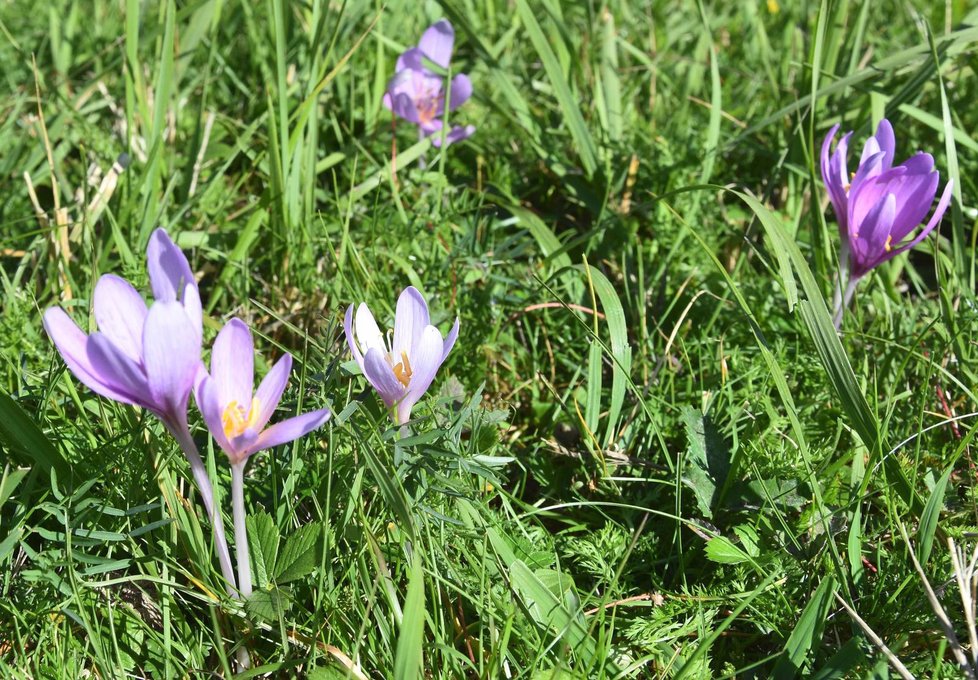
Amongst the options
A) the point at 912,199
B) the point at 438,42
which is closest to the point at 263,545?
the point at 912,199

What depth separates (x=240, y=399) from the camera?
1.41m

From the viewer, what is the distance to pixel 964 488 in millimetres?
1928

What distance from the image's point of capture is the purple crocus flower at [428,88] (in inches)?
104

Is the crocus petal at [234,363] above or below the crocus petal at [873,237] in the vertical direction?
above

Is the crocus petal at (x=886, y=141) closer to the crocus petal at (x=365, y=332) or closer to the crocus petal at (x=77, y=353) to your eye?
the crocus petal at (x=365, y=332)

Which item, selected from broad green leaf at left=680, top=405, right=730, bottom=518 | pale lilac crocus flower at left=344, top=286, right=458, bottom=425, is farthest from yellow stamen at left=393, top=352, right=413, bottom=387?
broad green leaf at left=680, top=405, right=730, bottom=518

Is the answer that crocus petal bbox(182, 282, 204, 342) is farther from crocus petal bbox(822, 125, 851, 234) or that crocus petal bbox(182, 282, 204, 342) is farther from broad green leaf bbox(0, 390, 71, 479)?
crocus petal bbox(822, 125, 851, 234)

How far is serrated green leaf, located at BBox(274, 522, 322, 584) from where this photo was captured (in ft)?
5.15

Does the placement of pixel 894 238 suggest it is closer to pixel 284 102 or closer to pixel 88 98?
pixel 284 102

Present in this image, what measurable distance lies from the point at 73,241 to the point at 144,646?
47.2 inches

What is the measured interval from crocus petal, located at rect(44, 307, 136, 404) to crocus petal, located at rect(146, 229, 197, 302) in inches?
5.1

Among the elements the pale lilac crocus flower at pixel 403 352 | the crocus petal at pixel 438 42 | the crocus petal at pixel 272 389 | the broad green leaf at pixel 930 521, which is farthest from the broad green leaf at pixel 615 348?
the crocus petal at pixel 438 42

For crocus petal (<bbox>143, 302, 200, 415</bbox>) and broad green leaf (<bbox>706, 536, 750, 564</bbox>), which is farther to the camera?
broad green leaf (<bbox>706, 536, 750, 564</bbox>)

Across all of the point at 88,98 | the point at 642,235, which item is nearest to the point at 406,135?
the point at 642,235
